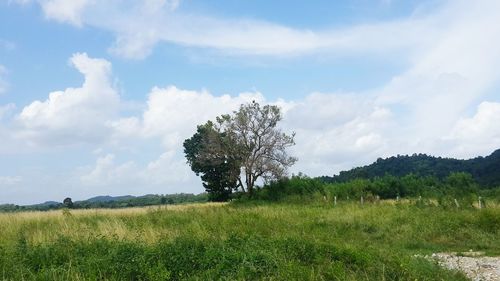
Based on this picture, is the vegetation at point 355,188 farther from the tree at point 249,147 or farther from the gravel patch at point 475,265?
the gravel patch at point 475,265

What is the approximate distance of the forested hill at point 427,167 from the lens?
6500 cm

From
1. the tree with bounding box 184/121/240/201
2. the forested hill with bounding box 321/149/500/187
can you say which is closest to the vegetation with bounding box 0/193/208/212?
the tree with bounding box 184/121/240/201

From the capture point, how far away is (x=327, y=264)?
917 cm

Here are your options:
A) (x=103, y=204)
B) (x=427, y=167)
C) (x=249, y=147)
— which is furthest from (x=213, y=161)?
(x=427, y=167)

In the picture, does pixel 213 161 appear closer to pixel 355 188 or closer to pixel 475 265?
pixel 355 188

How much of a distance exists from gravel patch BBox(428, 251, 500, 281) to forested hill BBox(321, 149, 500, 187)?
48152 mm

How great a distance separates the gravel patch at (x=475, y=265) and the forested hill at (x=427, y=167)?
48152 millimetres

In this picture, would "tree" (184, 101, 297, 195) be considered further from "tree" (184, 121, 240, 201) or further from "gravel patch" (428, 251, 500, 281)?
"gravel patch" (428, 251, 500, 281)

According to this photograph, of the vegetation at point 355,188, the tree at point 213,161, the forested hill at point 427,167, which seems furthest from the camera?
the forested hill at point 427,167

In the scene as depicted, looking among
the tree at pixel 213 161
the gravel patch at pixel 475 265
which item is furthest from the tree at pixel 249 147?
the gravel patch at pixel 475 265

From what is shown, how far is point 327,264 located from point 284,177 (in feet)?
Answer: 124

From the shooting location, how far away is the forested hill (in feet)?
213

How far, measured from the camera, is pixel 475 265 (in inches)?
471

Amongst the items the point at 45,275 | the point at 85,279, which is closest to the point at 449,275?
the point at 85,279
